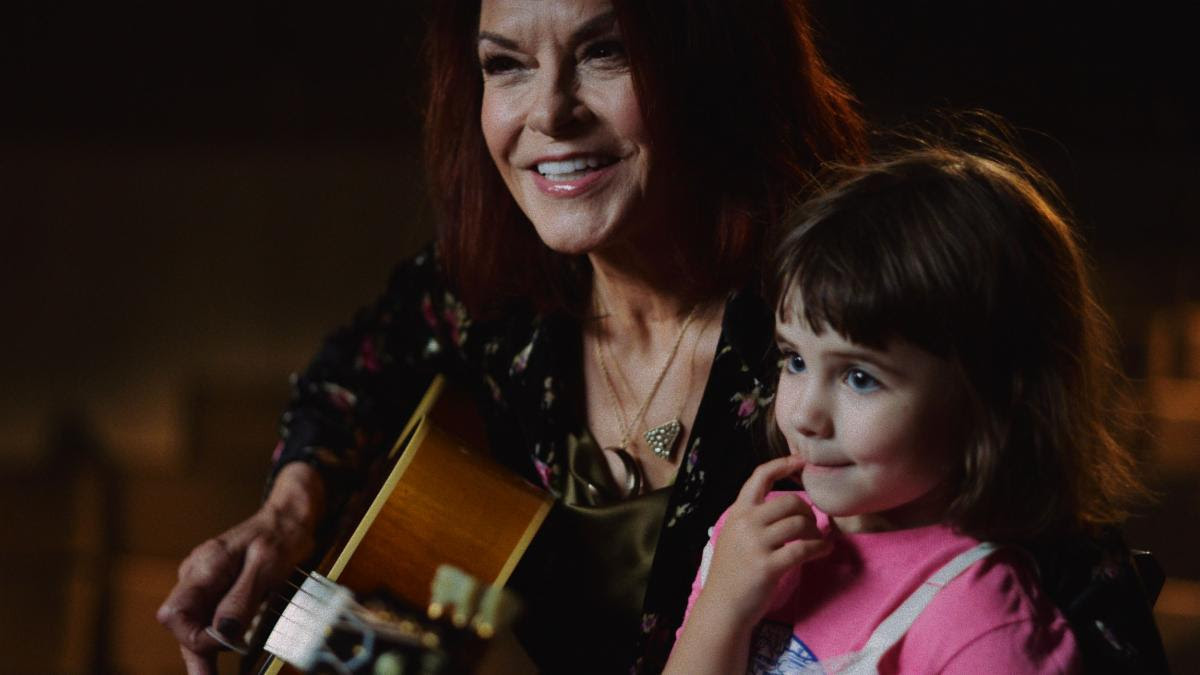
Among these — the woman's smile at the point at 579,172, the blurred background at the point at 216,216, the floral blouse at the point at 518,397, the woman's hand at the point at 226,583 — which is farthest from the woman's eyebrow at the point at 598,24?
the blurred background at the point at 216,216

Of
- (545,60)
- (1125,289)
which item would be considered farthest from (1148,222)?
(545,60)

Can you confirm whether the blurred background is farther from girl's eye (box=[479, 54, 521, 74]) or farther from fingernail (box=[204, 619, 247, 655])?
fingernail (box=[204, 619, 247, 655])

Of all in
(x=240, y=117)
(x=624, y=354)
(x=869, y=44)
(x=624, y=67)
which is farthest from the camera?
(x=240, y=117)

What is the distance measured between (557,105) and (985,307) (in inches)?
18.6

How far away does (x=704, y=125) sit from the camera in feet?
3.97

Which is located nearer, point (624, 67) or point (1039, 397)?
point (1039, 397)

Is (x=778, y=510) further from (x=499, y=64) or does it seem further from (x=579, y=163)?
(x=499, y=64)

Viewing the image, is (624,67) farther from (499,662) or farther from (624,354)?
(499,662)

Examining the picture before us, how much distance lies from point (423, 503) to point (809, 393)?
0.52 m

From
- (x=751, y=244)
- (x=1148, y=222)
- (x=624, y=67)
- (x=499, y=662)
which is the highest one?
(x=624, y=67)

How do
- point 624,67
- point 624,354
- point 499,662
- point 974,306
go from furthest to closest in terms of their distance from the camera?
point 499,662 → point 624,354 → point 624,67 → point 974,306

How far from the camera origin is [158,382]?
3.06m

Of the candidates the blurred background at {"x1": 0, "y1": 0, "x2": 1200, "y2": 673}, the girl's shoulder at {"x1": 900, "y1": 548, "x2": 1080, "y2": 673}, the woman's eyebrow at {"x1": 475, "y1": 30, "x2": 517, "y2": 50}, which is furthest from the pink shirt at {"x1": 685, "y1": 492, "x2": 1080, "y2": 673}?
the blurred background at {"x1": 0, "y1": 0, "x2": 1200, "y2": 673}

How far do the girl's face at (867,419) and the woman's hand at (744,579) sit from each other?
0.02m
